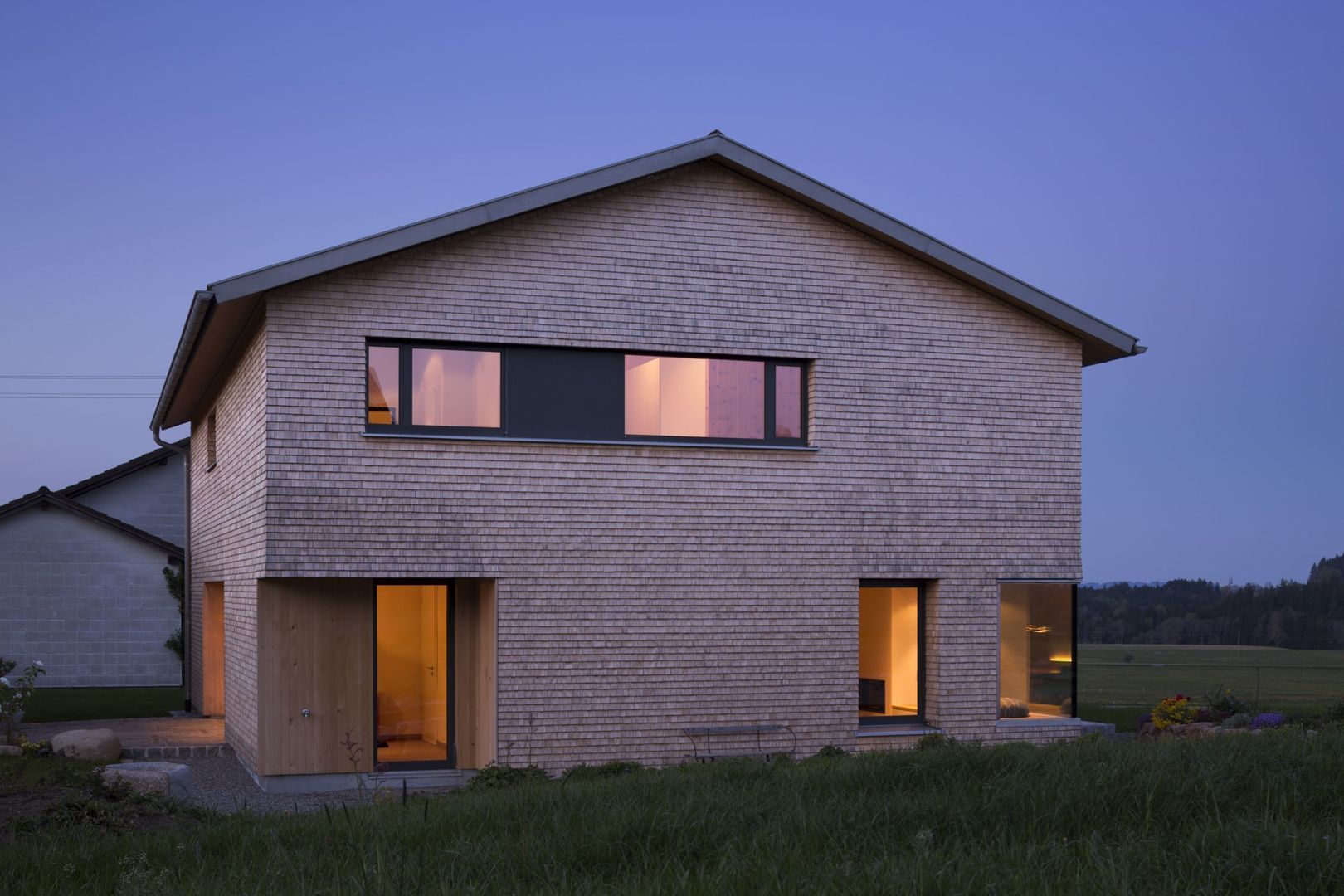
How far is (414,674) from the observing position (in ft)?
46.5

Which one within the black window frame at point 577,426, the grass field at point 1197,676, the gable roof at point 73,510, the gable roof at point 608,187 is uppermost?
the gable roof at point 608,187

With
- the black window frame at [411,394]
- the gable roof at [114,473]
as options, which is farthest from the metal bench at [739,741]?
the gable roof at [114,473]

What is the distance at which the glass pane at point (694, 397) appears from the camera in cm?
1416

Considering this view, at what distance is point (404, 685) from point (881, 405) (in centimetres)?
664

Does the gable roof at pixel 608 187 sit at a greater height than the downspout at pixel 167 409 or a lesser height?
→ greater

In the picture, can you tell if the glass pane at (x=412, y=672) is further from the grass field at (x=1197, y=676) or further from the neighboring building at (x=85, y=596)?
the grass field at (x=1197, y=676)

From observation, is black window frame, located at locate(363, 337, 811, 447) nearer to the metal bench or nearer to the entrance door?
the entrance door

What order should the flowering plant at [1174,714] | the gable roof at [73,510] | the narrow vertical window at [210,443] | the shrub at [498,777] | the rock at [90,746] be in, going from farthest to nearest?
the gable roof at [73,510] < the narrow vertical window at [210,443] < the flowering plant at [1174,714] < the rock at [90,746] < the shrub at [498,777]

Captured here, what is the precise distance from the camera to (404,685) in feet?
46.2

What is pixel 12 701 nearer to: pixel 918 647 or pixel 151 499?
pixel 918 647

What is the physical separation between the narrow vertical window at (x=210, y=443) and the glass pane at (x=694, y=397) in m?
7.97

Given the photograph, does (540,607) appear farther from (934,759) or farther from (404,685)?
(934,759)

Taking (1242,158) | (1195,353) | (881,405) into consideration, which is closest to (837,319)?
(881,405)

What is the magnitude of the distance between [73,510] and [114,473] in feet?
13.4
